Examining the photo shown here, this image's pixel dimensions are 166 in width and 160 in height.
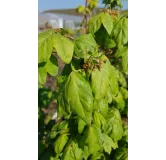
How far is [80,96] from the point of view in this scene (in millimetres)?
1220

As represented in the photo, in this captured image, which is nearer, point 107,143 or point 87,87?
point 87,87

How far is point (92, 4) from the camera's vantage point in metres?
2.39

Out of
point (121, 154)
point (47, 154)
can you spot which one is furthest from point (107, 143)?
point (47, 154)

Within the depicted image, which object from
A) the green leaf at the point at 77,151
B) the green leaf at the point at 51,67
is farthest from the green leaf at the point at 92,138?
the green leaf at the point at 51,67

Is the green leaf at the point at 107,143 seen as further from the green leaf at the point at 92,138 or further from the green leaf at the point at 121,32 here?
the green leaf at the point at 121,32

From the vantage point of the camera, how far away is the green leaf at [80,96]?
47.9 inches

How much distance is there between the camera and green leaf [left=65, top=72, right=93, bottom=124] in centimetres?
122

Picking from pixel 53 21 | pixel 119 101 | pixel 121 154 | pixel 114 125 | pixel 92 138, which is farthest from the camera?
pixel 53 21

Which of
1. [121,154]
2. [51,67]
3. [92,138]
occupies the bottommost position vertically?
[121,154]

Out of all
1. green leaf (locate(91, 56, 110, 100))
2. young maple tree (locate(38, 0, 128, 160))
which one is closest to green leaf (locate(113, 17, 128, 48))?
young maple tree (locate(38, 0, 128, 160))

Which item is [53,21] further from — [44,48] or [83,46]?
[44,48]

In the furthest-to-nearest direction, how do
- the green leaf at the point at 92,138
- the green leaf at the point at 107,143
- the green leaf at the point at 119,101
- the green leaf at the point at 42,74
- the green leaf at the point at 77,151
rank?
the green leaf at the point at 119,101, the green leaf at the point at 107,143, the green leaf at the point at 77,151, the green leaf at the point at 92,138, the green leaf at the point at 42,74
